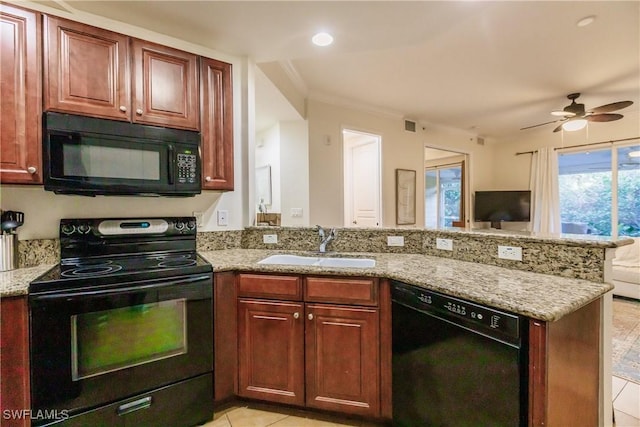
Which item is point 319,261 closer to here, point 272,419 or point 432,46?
point 272,419

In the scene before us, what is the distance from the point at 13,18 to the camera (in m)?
1.52

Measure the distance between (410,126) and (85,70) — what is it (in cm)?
425

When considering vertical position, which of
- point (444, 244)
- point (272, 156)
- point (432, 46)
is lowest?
point (444, 244)

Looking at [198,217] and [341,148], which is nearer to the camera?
[198,217]

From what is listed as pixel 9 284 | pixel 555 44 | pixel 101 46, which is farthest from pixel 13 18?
pixel 555 44

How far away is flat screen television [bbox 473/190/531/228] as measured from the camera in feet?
18.7

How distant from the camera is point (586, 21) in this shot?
7.54 feet

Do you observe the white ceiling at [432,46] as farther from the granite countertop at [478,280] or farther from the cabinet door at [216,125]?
the granite countertop at [478,280]

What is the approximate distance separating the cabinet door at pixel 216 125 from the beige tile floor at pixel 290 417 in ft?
4.66

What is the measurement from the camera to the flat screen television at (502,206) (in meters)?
5.69

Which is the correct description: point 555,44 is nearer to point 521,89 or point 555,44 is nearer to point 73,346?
point 521,89

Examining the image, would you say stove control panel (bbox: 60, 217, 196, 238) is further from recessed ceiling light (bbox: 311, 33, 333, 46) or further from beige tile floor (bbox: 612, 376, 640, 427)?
beige tile floor (bbox: 612, 376, 640, 427)

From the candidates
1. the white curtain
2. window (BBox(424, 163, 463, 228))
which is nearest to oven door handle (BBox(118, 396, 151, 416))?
window (BBox(424, 163, 463, 228))

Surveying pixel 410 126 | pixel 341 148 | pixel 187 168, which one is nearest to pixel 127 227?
pixel 187 168
